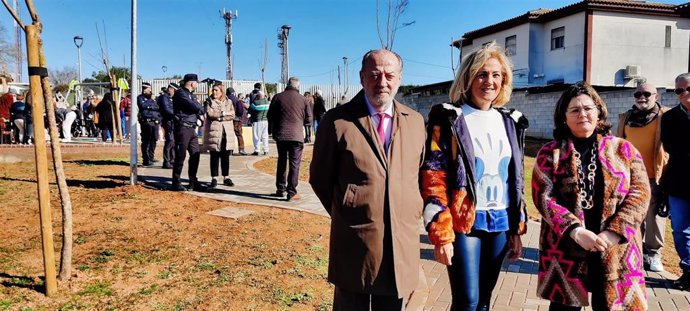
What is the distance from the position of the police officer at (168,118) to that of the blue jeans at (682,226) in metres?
8.39

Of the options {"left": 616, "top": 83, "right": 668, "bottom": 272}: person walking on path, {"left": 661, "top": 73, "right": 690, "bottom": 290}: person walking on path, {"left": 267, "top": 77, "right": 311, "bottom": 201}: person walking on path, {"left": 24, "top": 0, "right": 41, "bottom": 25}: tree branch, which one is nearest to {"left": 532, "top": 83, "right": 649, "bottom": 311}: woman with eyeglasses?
{"left": 661, "top": 73, "right": 690, "bottom": 290}: person walking on path

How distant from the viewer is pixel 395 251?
2.49 meters

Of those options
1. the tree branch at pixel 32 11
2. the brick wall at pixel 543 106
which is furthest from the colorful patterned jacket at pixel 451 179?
the brick wall at pixel 543 106

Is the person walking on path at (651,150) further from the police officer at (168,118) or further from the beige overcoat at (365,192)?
the police officer at (168,118)

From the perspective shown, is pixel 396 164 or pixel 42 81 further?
pixel 42 81

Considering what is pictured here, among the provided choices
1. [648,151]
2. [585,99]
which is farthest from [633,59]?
[585,99]

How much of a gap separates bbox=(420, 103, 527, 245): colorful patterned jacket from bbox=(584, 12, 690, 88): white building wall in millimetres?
26863

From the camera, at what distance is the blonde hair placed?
2713mm

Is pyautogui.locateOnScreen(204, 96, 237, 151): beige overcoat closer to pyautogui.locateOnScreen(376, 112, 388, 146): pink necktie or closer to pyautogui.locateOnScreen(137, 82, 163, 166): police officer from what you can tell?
pyautogui.locateOnScreen(137, 82, 163, 166): police officer

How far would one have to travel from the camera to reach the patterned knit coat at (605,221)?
2.62 metres

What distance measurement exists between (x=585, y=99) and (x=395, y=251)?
4.53ft

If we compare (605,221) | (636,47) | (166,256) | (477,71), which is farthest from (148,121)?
(636,47)

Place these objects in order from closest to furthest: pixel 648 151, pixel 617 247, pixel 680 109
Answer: pixel 617 247
pixel 680 109
pixel 648 151

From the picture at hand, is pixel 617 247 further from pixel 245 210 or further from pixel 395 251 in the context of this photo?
pixel 245 210
